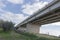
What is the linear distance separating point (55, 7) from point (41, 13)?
7963mm

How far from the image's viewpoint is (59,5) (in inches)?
926

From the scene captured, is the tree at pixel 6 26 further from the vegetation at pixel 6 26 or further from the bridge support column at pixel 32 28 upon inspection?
the bridge support column at pixel 32 28

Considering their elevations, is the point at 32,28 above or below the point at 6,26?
above

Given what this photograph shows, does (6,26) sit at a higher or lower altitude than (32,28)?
lower

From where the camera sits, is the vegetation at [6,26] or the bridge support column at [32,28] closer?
the vegetation at [6,26]

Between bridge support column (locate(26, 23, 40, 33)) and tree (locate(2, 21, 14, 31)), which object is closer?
tree (locate(2, 21, 14, 31))

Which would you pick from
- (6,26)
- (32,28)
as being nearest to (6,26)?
(6,26)

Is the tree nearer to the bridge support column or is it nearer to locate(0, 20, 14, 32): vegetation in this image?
locate(0, 20, 14, 32): vegetation

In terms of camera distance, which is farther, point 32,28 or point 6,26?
point 32,28

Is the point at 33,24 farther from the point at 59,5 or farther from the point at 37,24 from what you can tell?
the point at 59,5

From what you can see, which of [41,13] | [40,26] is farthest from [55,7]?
[40,26]

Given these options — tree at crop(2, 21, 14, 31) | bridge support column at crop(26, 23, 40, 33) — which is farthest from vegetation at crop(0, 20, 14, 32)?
bridge support column at crop(26, 23, 40, 33)

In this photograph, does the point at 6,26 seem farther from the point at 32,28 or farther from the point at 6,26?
the point at 32,28

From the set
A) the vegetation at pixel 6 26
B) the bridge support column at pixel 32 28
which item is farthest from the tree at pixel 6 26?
the bridge support column at pixel 32 28
